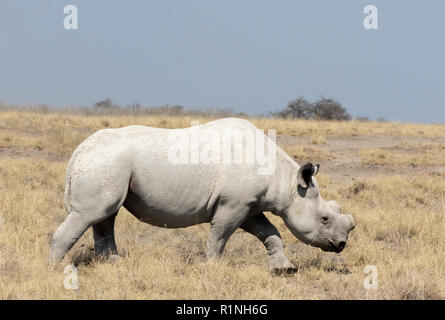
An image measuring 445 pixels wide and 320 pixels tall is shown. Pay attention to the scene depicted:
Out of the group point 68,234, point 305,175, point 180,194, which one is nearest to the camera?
point 68,234

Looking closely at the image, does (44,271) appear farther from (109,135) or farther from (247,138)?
(247,138)

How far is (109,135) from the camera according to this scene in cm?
693

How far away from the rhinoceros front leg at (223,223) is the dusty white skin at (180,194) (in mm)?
12

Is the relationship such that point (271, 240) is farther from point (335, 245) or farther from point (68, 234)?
point (68, 234)

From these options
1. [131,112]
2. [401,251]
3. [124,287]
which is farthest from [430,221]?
[131,112]

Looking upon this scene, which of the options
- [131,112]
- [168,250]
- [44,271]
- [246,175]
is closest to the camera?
[44,271]

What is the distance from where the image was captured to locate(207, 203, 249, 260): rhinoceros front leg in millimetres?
6945

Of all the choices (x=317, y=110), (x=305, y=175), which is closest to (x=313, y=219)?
(x=305, y=175)

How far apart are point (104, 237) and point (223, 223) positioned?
156 cm

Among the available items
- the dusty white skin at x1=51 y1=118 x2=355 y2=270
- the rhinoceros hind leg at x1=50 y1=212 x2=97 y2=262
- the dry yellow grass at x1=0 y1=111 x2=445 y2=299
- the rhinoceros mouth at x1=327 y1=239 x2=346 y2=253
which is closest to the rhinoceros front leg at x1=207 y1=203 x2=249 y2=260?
the dusty white skin at x1=51 y1=118 x2=355 y2=270

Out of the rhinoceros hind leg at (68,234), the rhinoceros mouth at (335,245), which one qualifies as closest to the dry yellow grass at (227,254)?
the rhinoceros hind leg at (68,234)

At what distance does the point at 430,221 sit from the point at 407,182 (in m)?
3.93

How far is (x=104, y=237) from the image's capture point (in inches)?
292

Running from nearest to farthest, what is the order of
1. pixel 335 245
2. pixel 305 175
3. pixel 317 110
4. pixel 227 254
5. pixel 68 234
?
1. pixel 68 234
2. pixel 305 175
3. pixel 335 245
4. pixel 227 254
5. pixel 317 110
